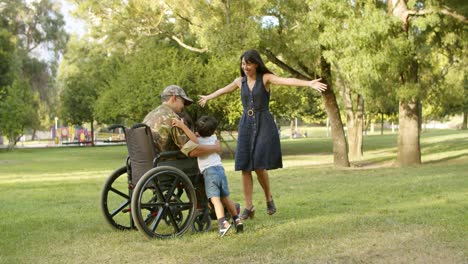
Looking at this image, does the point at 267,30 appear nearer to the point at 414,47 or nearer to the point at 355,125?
the point at 414,47

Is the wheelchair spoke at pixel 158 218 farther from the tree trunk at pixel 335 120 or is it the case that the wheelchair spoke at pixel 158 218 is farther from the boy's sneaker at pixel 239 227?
the tree trunk at pixel 335 120

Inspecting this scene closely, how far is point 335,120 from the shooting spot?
22.5 metres

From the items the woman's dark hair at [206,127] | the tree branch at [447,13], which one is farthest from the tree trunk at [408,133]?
the woman's dark hair at [206,127]

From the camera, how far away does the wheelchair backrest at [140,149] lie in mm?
6285

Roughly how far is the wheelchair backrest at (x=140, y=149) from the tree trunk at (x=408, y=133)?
48.8 feet

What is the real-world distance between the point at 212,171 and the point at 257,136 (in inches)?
28.1

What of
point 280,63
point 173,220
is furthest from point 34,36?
point 173,220

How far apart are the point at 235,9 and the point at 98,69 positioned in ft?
108

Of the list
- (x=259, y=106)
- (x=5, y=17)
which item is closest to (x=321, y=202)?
(x=259, y=106)

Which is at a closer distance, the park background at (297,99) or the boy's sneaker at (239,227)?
the park background at (297,99)

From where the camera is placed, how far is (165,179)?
622 cm

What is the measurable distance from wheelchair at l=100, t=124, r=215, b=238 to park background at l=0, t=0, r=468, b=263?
11.2 inches

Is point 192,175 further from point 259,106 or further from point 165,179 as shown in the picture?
point 259,106

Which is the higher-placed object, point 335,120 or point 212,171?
point 335,120
